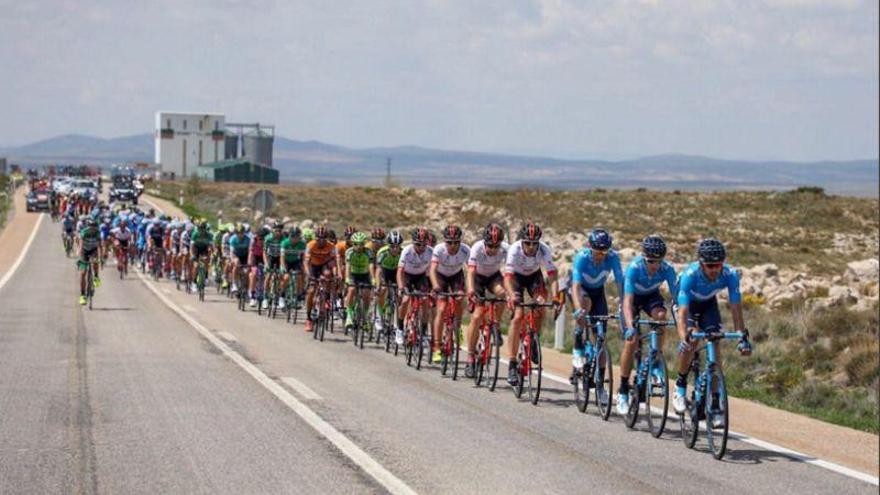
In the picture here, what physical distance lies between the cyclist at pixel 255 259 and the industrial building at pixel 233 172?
107832mm

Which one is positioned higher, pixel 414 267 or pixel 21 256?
pixel 414 267

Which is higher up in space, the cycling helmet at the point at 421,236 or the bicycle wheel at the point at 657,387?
the cycling helmet at the point at 421,236

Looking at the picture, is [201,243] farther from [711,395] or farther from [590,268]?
[711,395]

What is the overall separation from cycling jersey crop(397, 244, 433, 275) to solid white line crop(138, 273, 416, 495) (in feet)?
8.62

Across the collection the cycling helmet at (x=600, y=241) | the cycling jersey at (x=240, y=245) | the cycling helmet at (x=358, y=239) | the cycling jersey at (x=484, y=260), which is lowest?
the cycling jersey at (x=240, y=245)

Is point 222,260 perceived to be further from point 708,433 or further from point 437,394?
point 708,433

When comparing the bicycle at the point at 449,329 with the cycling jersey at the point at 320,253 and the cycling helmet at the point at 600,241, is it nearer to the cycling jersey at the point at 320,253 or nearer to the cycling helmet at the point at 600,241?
the cycling helmet at the point at 600,241

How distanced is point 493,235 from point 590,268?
2.01 metres

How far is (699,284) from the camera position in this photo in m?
12.0

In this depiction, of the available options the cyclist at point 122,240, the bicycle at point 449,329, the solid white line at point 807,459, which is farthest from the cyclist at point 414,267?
the cyclist at point 122,240

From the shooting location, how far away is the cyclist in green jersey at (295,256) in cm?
2545

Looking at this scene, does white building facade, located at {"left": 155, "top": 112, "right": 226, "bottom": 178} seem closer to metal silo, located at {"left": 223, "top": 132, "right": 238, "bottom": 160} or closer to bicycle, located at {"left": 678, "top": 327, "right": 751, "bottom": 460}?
metal silo, located at {"left": 223, "top": 132, "right": 238, "bottom": 160}

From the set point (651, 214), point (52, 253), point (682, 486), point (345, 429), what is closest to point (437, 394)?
point (345, 429)

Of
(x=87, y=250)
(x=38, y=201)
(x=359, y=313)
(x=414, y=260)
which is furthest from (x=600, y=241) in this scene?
(x=38, y=201)
